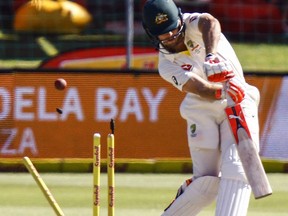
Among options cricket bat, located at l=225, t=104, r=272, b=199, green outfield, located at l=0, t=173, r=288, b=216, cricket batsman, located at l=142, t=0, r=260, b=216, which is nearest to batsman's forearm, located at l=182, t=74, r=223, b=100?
cricket batsman, located at l=142, t=0, r=260, b=216

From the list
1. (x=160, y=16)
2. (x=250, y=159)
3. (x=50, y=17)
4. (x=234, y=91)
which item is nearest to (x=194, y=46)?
(x=160, y=16)

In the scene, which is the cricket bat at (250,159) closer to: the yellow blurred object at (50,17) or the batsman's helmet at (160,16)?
the batsman's helmet at (160,16)

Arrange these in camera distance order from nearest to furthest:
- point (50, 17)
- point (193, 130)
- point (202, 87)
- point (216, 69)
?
point (216, 69), point (202, 87), point (193, 130), point (50, 17)

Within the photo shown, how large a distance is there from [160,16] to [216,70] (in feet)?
1.90

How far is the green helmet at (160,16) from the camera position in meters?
6.41

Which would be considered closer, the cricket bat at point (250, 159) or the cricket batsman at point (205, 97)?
the cricket bat at point (250, 159)

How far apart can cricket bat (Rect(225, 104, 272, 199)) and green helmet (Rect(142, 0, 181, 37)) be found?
2.05 ft

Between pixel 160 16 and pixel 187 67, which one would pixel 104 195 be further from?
pixel 160 16

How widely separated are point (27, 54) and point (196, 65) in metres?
8.99

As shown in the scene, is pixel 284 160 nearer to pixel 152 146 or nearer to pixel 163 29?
pixel 152 146

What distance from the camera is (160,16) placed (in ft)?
21.0

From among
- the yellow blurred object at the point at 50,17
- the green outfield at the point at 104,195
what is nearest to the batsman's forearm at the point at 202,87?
the green outfield at the point at 104,195

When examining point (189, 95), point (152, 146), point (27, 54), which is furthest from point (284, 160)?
point (27, 54)

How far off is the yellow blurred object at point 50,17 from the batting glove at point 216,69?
28.1ft
